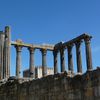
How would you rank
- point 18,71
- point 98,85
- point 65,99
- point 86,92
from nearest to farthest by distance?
point 98,85 → point 86,92 → point 65,99 → point 18,71

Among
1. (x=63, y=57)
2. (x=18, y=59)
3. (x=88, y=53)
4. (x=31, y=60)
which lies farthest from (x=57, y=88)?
(x=63, y=57)

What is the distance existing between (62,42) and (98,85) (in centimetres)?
2651

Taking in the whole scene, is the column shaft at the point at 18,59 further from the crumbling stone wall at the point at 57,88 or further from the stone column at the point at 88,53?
the crumbling stone wall at the point at 57,88

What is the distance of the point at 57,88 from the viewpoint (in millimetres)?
13055

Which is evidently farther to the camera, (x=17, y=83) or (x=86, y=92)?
(x=17, y=83)

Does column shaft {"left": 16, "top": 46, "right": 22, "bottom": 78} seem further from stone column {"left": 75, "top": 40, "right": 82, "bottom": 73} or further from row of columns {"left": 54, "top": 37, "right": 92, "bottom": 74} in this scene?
stone column {"left": 75, "top": 40, "right": 82, "bottom": 73}

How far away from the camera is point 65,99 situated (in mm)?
12398

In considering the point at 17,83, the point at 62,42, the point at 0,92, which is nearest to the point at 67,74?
the point at 17,83

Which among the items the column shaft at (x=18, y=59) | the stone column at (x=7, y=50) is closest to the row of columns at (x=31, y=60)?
the column shaft at (x=18, y=59)

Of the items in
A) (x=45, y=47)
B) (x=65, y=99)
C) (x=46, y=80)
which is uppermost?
(x=45, y=47)

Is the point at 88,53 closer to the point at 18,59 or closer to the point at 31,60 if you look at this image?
the point at 31,60

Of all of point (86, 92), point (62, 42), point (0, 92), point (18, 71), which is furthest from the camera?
point (62, 42)

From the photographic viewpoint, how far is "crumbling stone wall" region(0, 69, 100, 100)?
10.9 metres

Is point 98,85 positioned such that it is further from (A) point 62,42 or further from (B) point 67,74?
(A) point 62,42
